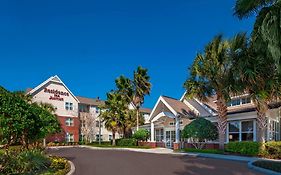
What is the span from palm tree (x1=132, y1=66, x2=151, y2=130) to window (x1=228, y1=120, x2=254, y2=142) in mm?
17217

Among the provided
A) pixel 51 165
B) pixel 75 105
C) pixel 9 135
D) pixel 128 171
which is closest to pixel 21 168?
pixel 9 135

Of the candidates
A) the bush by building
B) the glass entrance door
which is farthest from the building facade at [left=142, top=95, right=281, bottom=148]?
the bush by building

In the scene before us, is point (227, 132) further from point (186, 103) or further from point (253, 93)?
point (186, 103)

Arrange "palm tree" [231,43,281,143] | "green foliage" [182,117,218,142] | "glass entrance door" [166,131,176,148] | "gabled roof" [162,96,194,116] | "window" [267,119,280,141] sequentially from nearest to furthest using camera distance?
"palm tree" [231,43,281,143]
"window" [267,119,280,141]
"green foliage" [182,117,218,142]
"gabled roof" [162,96,194,116]
"glass entrance door" [166,131,176,148]

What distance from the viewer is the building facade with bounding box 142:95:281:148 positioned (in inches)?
1077

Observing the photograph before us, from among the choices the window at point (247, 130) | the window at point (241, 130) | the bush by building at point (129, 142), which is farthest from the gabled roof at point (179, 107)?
the window at point (247, 130)

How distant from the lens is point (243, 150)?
24.2 metres

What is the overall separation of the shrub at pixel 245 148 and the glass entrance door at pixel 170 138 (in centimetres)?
1173

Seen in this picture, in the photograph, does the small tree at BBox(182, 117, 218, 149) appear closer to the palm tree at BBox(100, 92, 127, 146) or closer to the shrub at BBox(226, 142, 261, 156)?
the shrub at BBox(226, 142, 261, 156)

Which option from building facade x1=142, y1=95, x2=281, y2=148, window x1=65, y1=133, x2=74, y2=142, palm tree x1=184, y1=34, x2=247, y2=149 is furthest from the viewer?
window x1=65, y1=133, x2=74, y2=142

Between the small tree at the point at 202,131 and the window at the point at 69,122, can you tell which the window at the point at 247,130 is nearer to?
the small tree at the point at 202,131

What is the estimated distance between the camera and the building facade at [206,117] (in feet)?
89.8

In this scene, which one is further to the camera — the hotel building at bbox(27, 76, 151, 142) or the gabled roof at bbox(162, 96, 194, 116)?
the hotel building at bbox(27, 76, 151, 142)

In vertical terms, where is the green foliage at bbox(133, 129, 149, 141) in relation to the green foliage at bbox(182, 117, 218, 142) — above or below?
below
